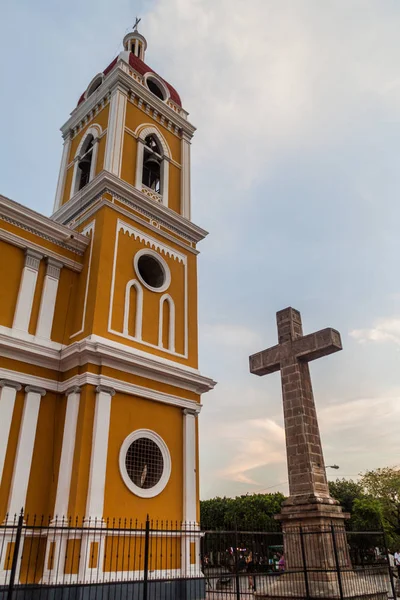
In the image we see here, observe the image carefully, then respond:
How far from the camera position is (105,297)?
14664 mm

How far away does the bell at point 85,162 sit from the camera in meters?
19.9

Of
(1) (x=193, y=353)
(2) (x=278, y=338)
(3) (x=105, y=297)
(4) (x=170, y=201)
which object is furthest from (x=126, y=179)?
(2) (x=278, y=338)

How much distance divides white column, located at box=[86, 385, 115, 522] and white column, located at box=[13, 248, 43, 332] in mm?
3029

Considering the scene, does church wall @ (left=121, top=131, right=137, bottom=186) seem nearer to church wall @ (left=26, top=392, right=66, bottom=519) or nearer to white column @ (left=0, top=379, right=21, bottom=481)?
church wall @ (left=26, top=392, right=66, bottom=519)

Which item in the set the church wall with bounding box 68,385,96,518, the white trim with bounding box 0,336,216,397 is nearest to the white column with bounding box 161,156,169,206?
the white trim with bounding box 0,336,216,397

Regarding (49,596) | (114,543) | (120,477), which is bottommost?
(49,596)

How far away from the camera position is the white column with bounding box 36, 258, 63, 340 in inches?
554

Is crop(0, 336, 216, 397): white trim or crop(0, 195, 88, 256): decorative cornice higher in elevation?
crop(0, 195, 88, 256): decorative cornice

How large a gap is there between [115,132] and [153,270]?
557 centimetres

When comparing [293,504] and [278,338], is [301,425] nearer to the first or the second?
[293,504]

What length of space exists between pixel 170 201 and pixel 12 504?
12.5 metres

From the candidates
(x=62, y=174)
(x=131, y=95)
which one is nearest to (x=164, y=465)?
(x=62, y=174)

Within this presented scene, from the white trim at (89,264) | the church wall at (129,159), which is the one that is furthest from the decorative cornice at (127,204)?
the church wall at (129,159)

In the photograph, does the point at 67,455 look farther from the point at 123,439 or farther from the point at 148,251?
the point at 148,251
